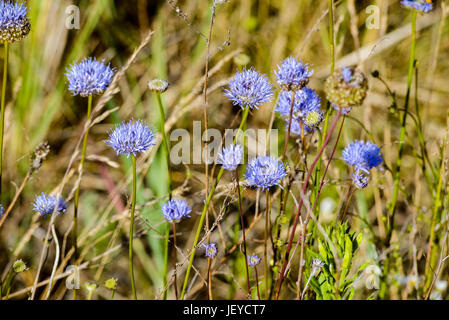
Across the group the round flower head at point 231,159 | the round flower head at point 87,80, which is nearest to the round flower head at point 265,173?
the round flower head at point 231,159

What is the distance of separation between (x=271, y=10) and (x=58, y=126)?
3.73 feet

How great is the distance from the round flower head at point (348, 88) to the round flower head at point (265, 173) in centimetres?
23

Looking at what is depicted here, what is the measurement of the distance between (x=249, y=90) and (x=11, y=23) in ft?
1.76

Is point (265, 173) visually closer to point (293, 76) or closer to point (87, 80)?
point (293, 76)

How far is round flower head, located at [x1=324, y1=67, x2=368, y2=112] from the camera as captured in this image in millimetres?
740

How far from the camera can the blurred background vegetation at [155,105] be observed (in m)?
1.53

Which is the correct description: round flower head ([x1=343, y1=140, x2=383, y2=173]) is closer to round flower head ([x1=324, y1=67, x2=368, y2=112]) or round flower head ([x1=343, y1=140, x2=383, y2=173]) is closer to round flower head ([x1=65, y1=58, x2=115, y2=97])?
round flower head ([x1=324, y1=67, x2=368, y2=112])

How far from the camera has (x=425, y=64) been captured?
6.63 feet

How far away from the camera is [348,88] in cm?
74

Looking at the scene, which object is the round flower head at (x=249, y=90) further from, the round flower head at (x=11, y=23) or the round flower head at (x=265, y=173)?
the round flower head at (x=11, y=23)

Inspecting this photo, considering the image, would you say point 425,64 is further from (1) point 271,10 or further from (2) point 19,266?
(2) point 19,266

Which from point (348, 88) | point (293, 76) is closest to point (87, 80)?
point (293, 76)

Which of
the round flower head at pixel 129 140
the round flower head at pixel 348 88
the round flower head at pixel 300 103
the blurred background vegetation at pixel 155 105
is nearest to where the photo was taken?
the round flower head at pixel 348 88
